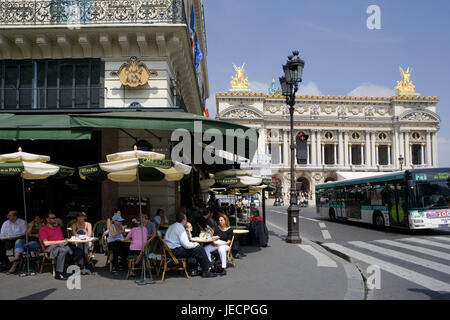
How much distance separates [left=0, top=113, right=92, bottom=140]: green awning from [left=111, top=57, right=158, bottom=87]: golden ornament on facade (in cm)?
281

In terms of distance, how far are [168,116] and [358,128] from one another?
7624cm

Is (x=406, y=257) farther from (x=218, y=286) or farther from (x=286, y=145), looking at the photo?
(x=286, y=145)

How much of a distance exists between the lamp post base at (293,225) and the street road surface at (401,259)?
3.51ft

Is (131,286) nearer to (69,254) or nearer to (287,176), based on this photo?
(69,254)

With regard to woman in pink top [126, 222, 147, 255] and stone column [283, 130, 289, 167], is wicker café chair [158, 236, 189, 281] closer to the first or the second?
woman in pink top [126, 222, 147, 255]

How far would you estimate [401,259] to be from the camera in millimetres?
9930

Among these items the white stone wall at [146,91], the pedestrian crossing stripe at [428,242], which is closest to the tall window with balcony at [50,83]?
the white stone wall at [146,91]

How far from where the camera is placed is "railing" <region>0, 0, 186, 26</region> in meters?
12.4

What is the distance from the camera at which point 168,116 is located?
9414mm

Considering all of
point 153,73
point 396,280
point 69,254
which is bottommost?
point 396,280

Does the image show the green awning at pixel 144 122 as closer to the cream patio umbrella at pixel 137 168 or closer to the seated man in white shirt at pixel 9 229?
the cream patio umbrella at pixel 137 168

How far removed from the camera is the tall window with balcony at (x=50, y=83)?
12.6 meters

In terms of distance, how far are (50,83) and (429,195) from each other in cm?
1518
